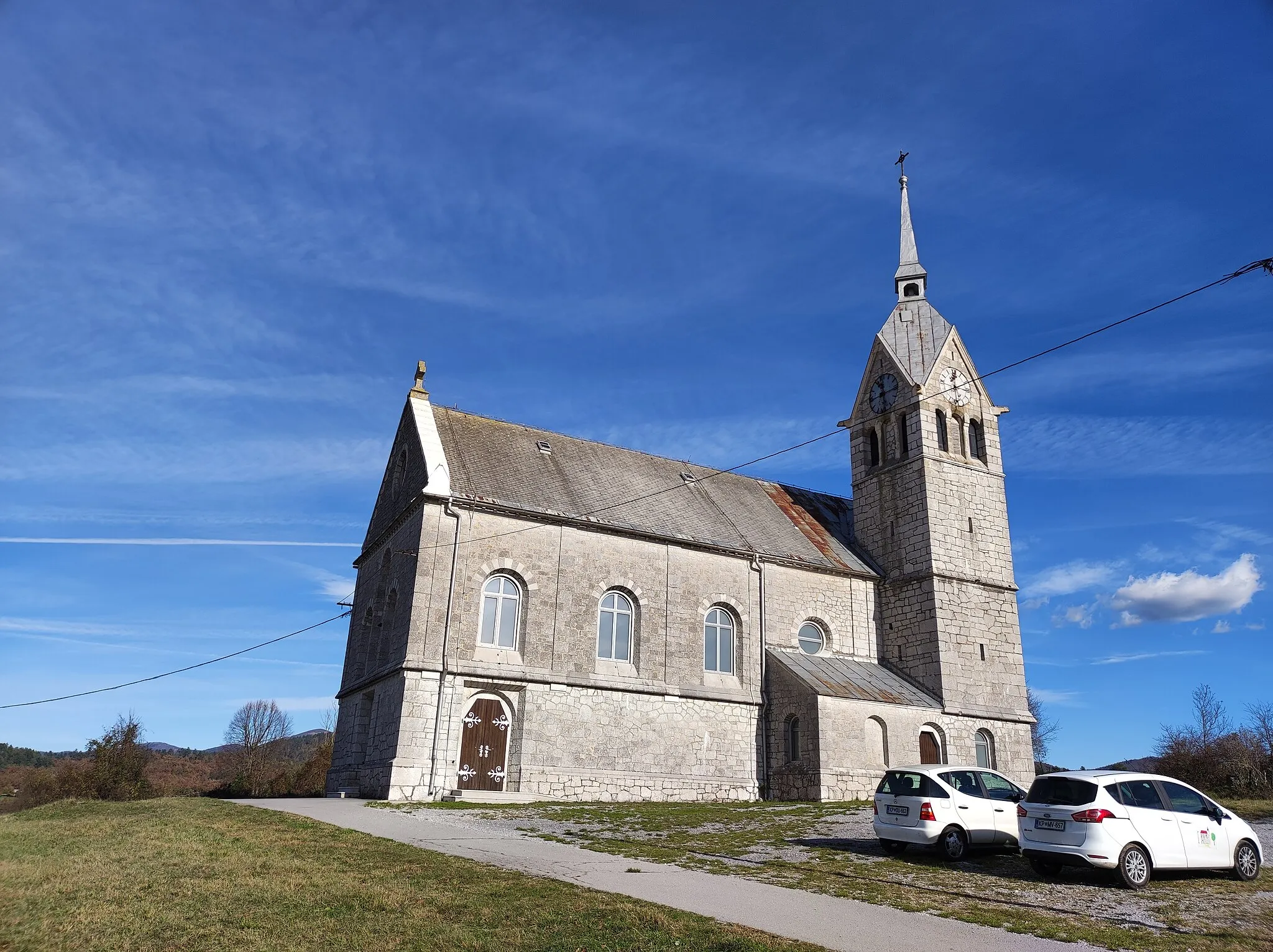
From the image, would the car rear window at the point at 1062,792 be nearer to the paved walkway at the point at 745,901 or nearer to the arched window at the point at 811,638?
the paved walkway at the point at 745,901

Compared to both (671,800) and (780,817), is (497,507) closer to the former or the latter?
(671,800)

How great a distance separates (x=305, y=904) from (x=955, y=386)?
3285 centimetres

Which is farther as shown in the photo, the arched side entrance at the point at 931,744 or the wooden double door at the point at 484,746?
the arched side entrance at the point at 931,744

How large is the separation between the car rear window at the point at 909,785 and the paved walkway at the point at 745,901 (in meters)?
4.83

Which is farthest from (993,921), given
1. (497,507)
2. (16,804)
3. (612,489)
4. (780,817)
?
(16,804)

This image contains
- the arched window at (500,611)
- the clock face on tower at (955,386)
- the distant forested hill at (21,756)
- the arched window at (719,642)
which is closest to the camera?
the arched window at (500,611)

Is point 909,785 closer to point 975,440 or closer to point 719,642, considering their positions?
point 719,642

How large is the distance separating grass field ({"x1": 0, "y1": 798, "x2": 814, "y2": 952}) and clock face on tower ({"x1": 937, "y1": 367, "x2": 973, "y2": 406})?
29.1 metres

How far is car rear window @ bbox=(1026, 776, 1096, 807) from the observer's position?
12.6 metres

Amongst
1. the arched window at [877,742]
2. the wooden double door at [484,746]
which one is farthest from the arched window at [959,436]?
Result: the wooden double door at [484,746]

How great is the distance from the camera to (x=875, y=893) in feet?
35.6

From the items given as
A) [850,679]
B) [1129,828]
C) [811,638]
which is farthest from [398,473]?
[1129,828]

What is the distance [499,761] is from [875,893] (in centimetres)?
1628

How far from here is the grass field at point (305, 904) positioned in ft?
25.2
